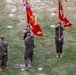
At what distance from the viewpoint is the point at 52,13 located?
773 inches

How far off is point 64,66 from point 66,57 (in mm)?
706

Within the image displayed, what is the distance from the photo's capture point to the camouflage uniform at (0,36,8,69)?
1402cm

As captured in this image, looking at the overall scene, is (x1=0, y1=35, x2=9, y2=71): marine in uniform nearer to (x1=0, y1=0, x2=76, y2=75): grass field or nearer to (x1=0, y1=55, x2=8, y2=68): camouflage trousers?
(x1=0, y1=55, x2=8, y2=68): camouflage trousers

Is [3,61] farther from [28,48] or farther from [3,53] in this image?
[28,48]

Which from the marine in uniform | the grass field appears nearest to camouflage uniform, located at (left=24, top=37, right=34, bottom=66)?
the grass field

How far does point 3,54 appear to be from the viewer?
46.5 ft

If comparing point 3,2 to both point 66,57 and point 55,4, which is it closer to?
point 55,4

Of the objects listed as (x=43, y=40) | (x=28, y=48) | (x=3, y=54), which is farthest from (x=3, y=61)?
(x=43, y=40)

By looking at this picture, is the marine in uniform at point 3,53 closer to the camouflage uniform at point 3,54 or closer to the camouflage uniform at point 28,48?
the camouflage uniform at point 3,54

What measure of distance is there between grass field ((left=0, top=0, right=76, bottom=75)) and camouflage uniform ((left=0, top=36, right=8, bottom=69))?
0.35 m

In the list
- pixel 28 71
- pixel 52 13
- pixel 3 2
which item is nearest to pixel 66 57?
pixel 28 71

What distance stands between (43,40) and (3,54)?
3292 millimetres

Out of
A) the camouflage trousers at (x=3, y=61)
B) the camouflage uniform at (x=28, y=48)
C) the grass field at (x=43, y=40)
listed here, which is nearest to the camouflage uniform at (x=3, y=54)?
Result: the camouflage trousers at (x=3, y=61)

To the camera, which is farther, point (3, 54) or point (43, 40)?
point (43, 40)
